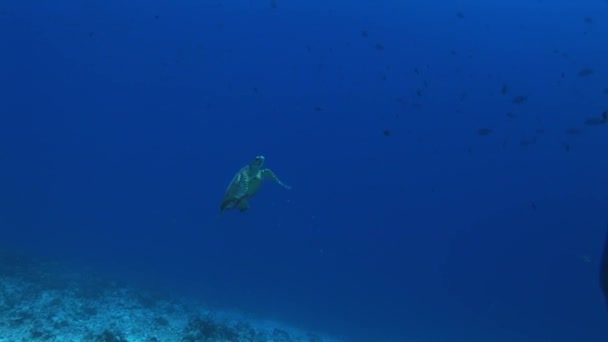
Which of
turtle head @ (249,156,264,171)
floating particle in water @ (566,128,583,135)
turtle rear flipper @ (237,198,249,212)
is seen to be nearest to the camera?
turtle head @ (249,156,264,171)

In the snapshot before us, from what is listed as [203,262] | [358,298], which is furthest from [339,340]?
[203,262]

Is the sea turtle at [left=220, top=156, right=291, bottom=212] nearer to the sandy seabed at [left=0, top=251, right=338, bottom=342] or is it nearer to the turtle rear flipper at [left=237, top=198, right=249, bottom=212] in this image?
the turtle rear flipper at [left=237, top=198, right=249, bottom=212]

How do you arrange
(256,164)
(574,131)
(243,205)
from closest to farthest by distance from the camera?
(256,164)
(243,205)
(574,131)

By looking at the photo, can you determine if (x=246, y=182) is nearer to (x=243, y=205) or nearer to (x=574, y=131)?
(x=243, y=205)

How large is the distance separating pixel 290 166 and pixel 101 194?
97.2ft

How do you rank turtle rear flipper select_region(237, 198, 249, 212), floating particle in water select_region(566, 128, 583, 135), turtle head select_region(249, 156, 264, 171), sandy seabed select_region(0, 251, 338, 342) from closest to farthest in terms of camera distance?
1. turtle head select_region(249, 156, 264, 171)
2. turtle rear flipper select_region(237, 198, 249, 212)
3. sandy seabed select_region(0, 251, 338, 342)
4. floating particle in water select_region(566, 128, 583, 135)

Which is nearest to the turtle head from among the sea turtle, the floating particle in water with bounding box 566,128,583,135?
the sea turtle

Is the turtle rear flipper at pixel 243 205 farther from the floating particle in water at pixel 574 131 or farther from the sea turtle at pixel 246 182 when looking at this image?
the floating particle in water at pixel 574 131

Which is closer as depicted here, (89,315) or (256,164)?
(256,164)

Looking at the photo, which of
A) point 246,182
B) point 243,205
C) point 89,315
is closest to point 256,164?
point 246,182

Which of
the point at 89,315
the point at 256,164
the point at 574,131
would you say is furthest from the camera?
the point at 574,131

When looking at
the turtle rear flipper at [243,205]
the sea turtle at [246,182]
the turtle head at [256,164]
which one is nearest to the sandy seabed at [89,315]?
the turtle rear flipper at [243,205]

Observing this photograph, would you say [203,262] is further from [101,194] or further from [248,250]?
[101,194]

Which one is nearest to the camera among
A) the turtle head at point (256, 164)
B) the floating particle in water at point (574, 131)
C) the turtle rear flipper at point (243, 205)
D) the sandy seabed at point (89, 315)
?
the turtle head at point (256, 164)
